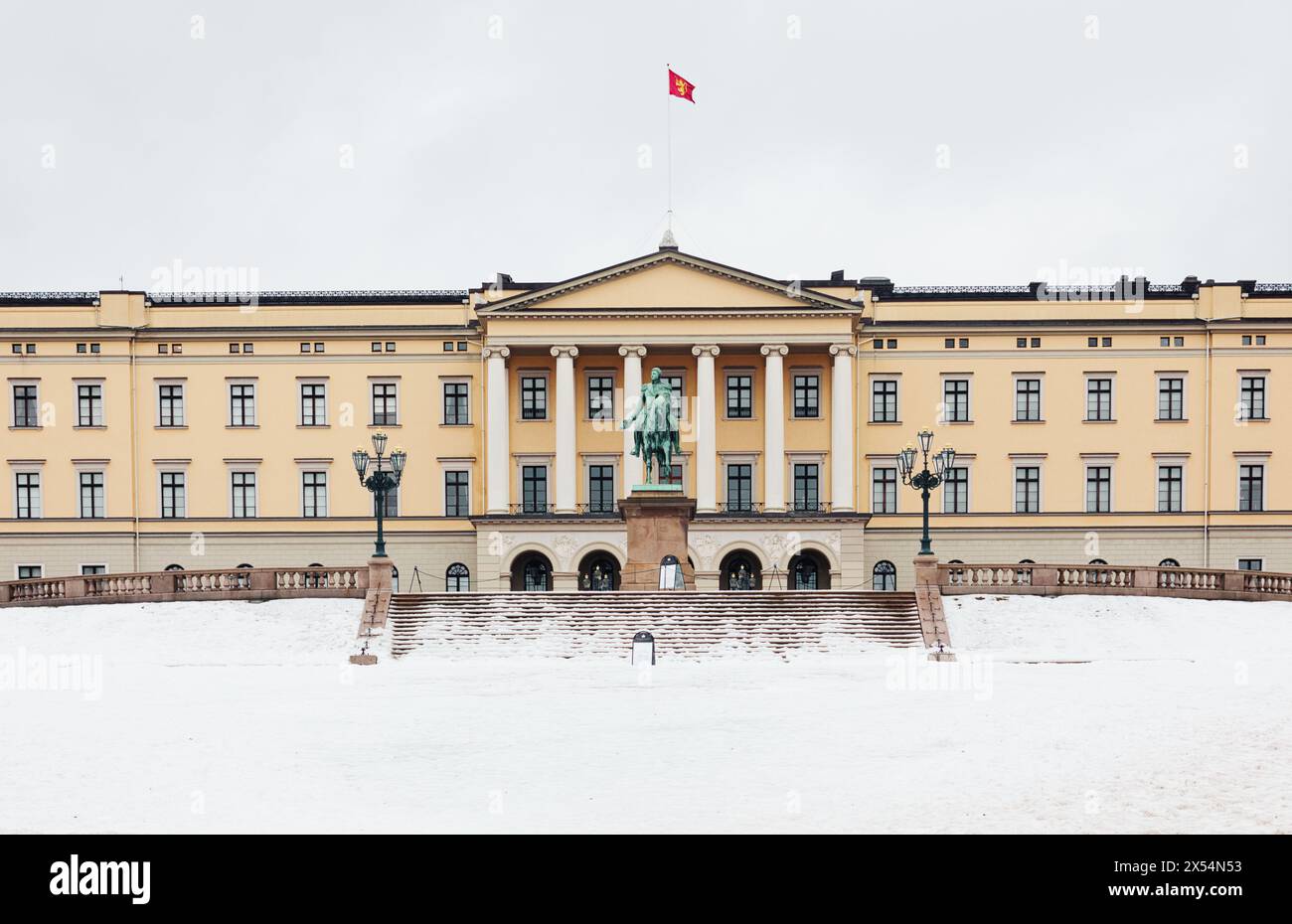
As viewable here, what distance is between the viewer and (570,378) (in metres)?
52.4

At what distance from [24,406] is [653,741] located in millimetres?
Result: 45475

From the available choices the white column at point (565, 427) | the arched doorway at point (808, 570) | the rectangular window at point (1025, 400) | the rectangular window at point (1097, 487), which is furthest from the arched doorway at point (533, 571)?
the rectangular window at point (1097, 487)

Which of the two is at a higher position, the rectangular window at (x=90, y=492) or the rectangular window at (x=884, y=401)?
the rectangular window at (x=884, y=401)

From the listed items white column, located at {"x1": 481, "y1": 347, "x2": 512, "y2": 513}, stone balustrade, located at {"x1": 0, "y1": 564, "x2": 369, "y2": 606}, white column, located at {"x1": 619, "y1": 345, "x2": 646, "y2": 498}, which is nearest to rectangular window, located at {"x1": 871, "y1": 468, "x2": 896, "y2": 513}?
white column, located at {"x1": 619, "y1": 345, "x2": 646, "y2": 498}

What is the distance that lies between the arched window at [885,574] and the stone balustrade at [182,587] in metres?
24.4

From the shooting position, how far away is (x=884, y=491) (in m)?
54.2

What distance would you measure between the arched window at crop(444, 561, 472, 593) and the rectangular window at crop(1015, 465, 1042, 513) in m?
23.7

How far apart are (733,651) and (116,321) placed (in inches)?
1390

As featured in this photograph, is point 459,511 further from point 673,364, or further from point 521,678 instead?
point 521,678

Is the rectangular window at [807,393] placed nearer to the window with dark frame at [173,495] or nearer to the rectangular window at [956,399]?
the rectangular window at [956,399]

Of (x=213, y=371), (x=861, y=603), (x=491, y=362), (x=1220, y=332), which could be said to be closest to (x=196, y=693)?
(x=861, y=603)

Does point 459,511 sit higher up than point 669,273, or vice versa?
point 669,273

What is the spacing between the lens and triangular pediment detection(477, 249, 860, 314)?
52.0 meters

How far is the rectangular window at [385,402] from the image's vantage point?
54625 mm
